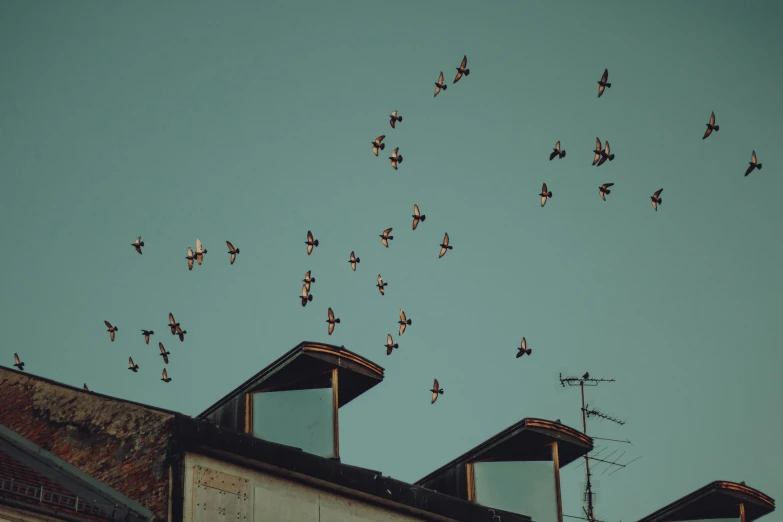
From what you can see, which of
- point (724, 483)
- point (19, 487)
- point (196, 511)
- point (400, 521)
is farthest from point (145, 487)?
point (724, 483)

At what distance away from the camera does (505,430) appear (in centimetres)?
2802

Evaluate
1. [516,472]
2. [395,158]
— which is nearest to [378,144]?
[395,158]

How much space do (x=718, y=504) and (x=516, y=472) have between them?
547cm

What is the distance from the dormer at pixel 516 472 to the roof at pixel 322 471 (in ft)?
3.22

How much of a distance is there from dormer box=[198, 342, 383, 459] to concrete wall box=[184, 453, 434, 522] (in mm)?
1297

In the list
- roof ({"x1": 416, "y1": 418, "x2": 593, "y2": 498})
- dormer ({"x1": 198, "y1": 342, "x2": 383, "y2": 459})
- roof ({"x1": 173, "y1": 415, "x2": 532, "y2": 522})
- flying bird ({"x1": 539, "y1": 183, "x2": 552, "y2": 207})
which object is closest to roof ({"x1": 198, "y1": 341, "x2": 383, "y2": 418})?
dormer ({"x1": 198, "y1": 342, "x2": 383, "y2": 459})

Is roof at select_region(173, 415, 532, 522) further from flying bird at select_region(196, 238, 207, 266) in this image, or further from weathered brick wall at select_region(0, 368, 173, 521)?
flying bird at select_region(196, 238, 207, 266)

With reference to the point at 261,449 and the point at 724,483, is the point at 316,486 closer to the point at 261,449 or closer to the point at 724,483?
the point at 261,449

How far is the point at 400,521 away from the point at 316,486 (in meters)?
2.18

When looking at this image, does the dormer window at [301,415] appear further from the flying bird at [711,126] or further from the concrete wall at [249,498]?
the flying bird at [711,126]

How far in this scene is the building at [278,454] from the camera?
22.2 metres

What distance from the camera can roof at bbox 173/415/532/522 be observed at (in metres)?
22.2

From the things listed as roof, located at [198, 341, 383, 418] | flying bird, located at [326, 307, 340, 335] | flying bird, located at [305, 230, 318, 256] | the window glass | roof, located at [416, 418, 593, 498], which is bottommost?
the window glass

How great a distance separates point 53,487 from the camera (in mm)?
21266
